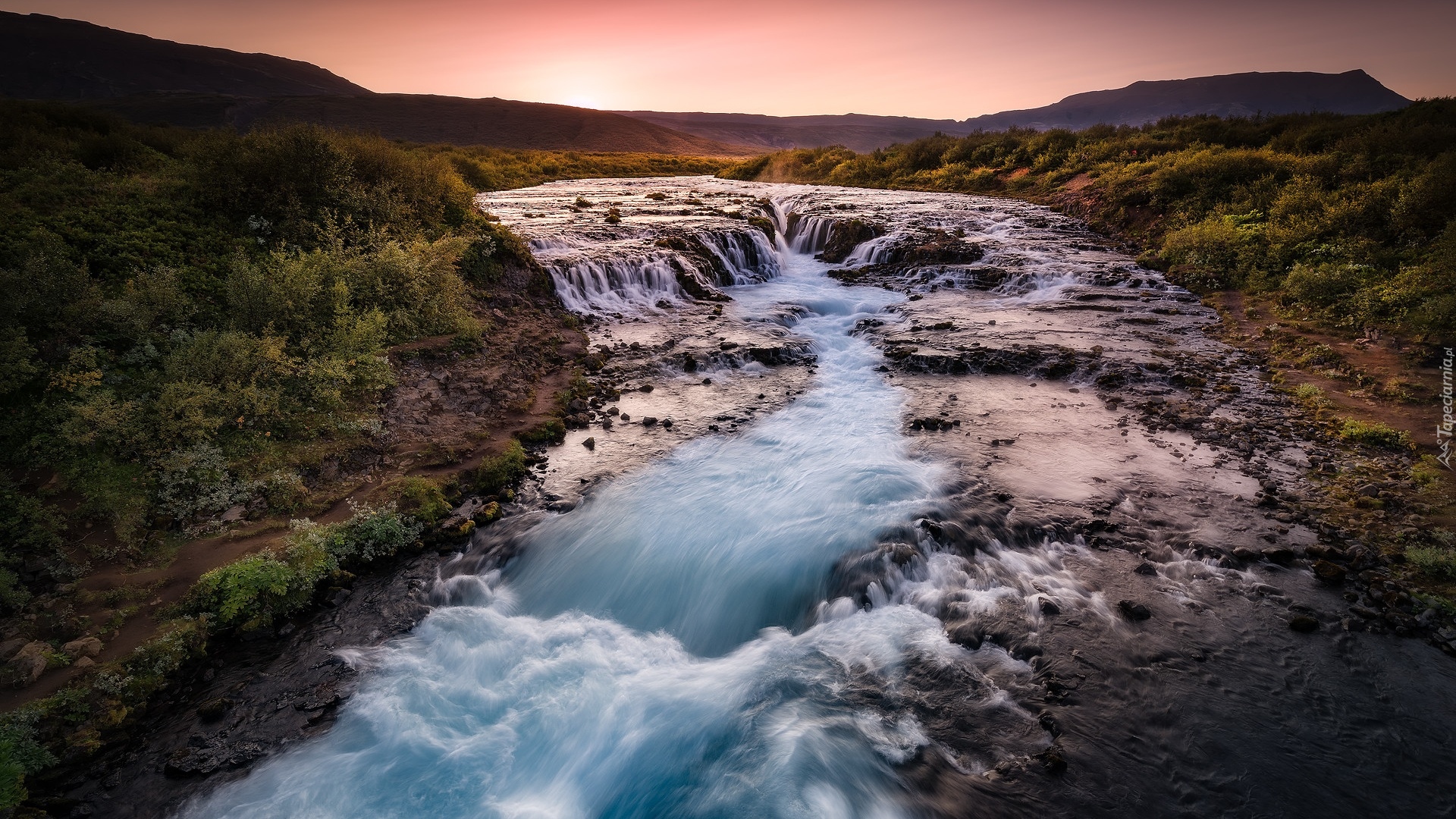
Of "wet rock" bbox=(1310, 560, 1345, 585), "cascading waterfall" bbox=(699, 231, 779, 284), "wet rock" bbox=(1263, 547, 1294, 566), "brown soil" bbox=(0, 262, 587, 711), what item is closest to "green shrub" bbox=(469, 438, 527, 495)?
"brown soil" bbox=(0, 262, 587, 711)

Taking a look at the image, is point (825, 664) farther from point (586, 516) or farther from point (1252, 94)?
point (1252, 94)

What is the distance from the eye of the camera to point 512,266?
15.8 metres

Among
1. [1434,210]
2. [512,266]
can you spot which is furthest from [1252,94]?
[512,266]

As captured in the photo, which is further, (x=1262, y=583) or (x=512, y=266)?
(x=512, y=266)

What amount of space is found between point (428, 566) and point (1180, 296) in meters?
20.2

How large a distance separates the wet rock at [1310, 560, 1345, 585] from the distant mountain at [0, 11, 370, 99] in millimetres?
Result: 152166

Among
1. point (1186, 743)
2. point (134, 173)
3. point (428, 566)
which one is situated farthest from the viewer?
point (134, 173)

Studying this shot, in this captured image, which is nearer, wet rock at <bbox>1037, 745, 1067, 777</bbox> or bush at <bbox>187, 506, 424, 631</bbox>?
wet rock at <bbox>1037, 745, 1067, 777</bbox>

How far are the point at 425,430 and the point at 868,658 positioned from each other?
7837 mm

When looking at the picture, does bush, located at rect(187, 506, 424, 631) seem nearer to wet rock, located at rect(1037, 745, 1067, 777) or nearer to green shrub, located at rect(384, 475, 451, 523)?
green shrub, located at rect(384, 475, 451, 523)

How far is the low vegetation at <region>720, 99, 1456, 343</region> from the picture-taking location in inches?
500

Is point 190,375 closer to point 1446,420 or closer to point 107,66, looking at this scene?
point 1446,420

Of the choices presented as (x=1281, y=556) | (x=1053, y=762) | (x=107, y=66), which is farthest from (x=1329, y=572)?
(x=107, y=66)

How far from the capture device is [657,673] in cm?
645
